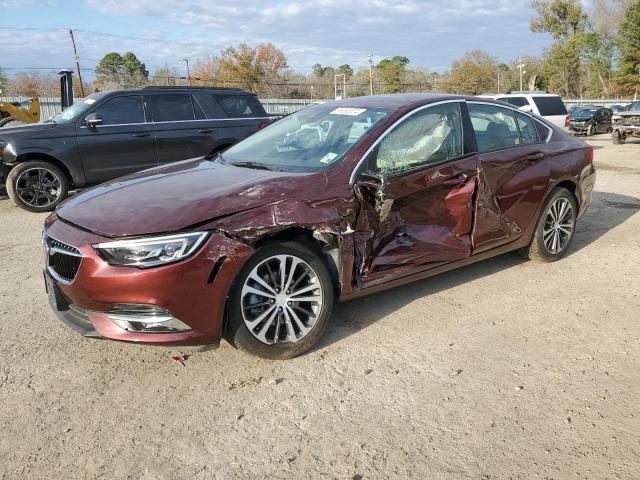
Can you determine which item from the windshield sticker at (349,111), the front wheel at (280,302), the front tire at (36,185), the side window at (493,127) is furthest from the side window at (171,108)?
the front wheel at (280,302)

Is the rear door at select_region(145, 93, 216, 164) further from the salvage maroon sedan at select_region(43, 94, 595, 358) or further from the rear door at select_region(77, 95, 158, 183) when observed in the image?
the salvage maroon sedan at select_region(43, 94, 595, 358)

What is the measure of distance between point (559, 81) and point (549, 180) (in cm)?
6415

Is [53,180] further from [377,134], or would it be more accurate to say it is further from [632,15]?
[632,15]

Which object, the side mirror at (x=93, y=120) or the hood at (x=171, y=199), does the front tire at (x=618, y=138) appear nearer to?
the side mirror at (x=93, y=120)

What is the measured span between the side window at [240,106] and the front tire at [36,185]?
293cm

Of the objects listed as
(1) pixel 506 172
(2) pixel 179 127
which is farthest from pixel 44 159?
(1) pixel 506 172

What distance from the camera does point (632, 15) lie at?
50.7m

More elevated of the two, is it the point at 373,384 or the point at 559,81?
the point at 559,81

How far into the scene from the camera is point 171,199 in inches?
132

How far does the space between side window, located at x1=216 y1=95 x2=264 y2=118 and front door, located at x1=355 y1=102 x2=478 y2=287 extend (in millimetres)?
5991

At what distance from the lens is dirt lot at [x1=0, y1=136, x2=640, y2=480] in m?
2.58

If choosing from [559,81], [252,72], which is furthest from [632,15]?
[252,72]

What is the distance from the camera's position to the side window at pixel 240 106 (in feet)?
32.0

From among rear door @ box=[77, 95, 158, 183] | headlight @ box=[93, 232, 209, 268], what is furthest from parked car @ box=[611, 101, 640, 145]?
headlight @ box=[93, 232, 209, 268]
